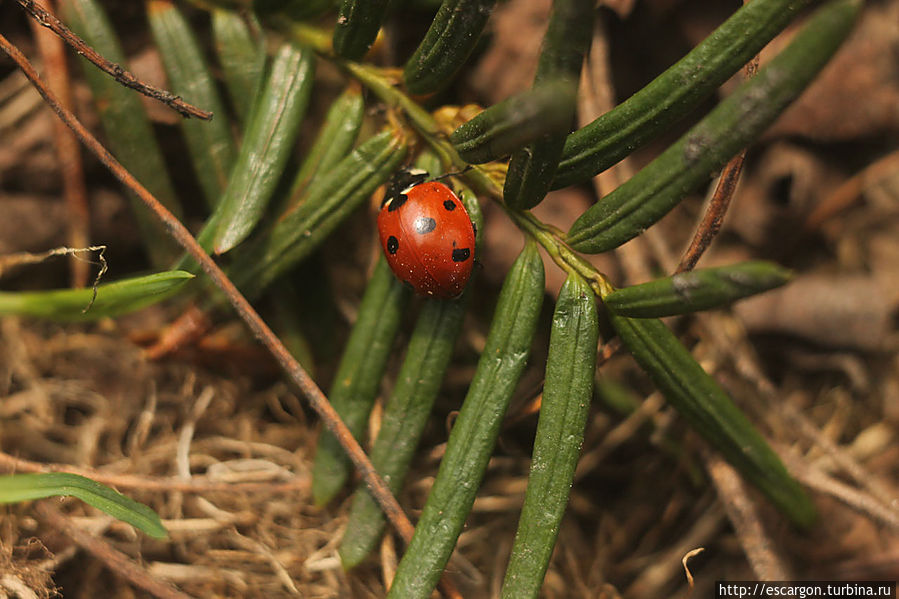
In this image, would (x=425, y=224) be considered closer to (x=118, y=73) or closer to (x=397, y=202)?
(x=397, y=202)

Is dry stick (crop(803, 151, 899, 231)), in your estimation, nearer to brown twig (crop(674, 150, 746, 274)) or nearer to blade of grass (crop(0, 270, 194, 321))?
brown twig (crop(674, 150, 746, 274))

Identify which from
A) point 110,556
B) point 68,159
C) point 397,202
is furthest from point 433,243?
point 68,159

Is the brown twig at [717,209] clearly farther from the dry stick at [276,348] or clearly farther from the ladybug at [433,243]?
the dry stick at [276,348]

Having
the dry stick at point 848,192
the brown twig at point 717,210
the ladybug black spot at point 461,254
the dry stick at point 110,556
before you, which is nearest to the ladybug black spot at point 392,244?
the ladybug black spot at point 461,254

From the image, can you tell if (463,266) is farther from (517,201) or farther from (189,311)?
Result: (189,311)

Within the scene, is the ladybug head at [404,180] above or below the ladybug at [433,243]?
above

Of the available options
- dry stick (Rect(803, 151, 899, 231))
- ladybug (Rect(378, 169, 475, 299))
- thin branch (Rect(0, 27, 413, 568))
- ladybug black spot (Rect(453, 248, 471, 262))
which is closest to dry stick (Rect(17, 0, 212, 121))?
thin branch (Rect(0, 27, 413, 568))
